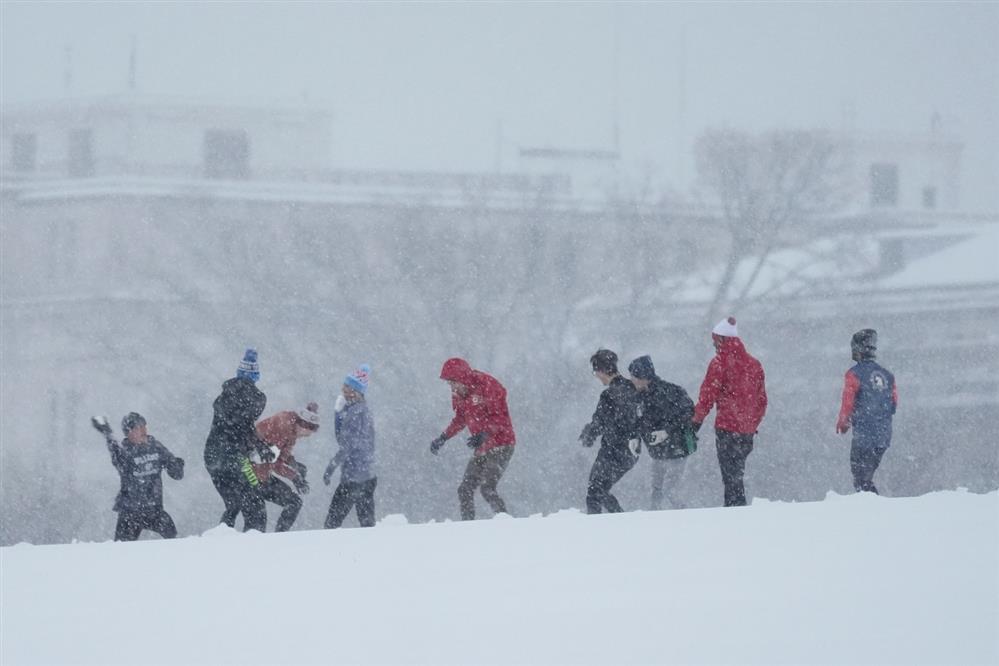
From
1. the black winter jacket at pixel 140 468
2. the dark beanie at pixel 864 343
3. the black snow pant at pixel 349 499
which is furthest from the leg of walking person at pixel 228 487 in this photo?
the dark beanie at pixel 864 343

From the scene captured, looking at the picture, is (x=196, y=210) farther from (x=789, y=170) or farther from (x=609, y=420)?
(x=609, y=420)

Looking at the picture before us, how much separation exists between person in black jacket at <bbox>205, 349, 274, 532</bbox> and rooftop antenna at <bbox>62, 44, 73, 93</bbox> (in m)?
54.7

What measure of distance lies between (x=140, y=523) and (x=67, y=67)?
57.3m

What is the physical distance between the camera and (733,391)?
10.7 metres

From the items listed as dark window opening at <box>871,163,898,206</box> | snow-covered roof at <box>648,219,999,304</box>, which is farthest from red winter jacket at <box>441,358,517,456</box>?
dark window opening at <box>871,163,898,206</box>

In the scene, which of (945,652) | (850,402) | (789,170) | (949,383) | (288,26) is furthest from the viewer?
(288,26)

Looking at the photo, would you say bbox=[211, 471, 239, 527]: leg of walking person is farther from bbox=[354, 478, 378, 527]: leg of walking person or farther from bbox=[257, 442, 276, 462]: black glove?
bbox=[354, 478, 378, 527]: leg of walking person

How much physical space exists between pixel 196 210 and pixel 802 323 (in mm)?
19884

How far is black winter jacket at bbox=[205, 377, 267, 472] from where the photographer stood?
1016 centimetres

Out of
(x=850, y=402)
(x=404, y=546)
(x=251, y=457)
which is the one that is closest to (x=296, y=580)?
(x=404, y=546)

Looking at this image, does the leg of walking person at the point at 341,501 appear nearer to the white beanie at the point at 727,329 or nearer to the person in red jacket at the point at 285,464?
the person in red jacket at the point at 285,464

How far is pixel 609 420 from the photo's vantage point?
10836 millimetres

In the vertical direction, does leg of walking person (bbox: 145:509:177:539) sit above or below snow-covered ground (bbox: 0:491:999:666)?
below

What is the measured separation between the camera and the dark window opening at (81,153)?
5431 cm
